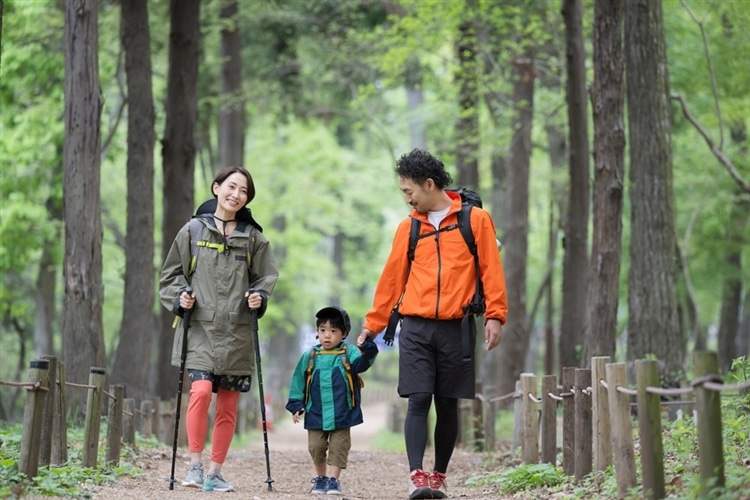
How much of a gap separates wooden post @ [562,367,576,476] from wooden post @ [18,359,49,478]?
3700 mm

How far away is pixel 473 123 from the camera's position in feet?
66.8

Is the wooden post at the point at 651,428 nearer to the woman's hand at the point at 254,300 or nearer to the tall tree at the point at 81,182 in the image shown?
the woman's hand at the point at 254,300

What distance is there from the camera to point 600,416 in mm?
6684

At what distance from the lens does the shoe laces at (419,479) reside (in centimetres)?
700

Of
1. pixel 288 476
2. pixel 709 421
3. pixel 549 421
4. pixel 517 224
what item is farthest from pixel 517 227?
pixel 709 421

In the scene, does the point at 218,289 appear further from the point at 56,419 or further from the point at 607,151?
the point at 607,151

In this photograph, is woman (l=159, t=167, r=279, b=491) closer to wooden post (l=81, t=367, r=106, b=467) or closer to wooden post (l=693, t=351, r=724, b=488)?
wooden post (l=81, t=367, r=106, b=467)

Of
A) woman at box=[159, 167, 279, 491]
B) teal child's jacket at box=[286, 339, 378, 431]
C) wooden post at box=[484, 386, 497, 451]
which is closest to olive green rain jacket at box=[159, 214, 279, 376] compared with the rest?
woman at box=[159, 167, 279, 491]

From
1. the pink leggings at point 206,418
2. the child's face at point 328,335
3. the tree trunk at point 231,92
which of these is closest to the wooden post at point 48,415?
the pink leggings at point 206,418

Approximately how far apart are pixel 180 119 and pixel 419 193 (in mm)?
7990

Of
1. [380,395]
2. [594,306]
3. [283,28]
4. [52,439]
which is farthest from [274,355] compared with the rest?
[52,439]

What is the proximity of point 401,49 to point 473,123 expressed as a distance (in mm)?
2400

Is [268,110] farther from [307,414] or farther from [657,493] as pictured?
[657,493]

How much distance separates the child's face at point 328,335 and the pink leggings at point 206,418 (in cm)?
75
